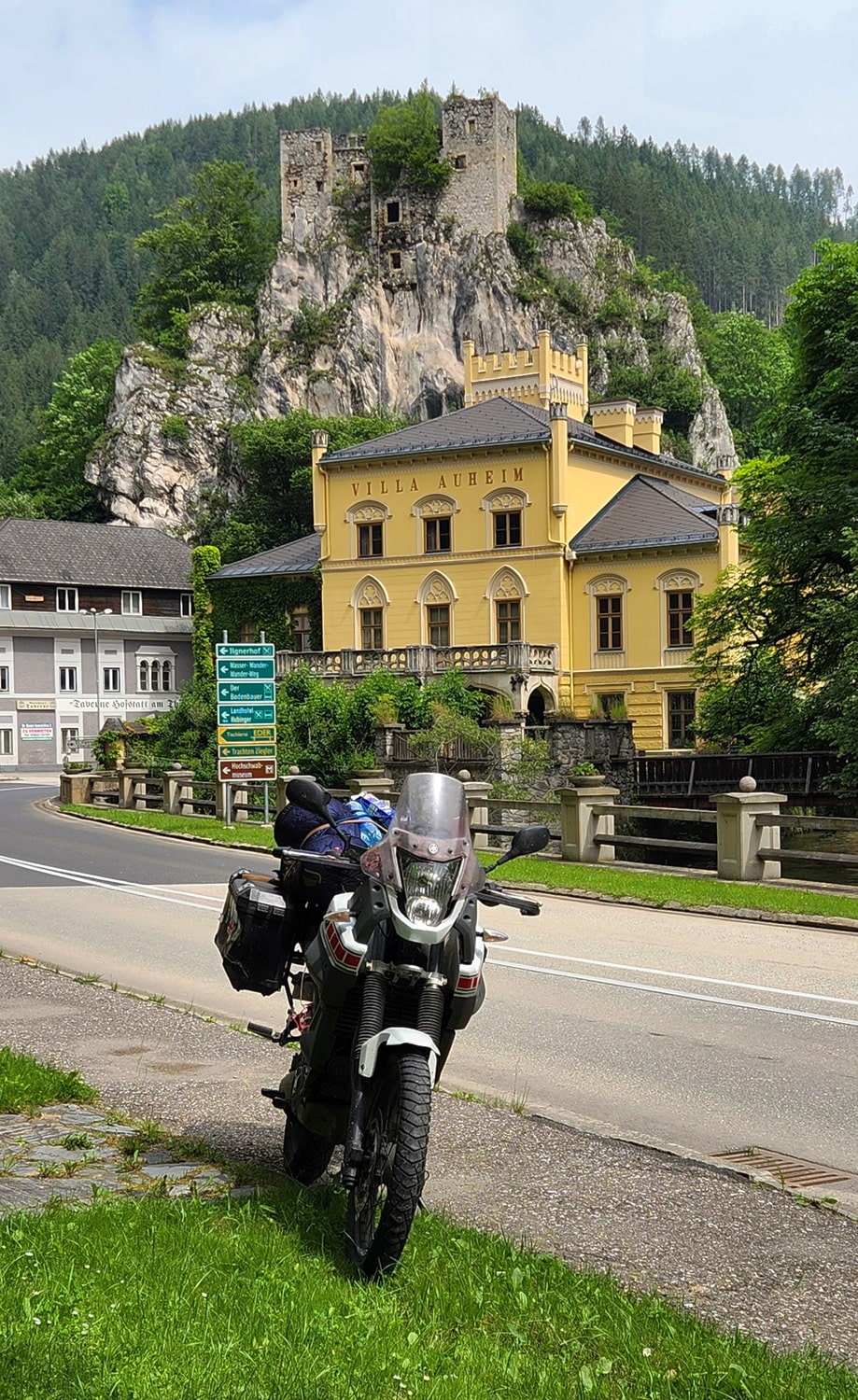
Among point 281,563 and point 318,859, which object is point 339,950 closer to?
point 318,859

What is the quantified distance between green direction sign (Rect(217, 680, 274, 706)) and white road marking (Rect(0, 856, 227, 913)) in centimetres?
814

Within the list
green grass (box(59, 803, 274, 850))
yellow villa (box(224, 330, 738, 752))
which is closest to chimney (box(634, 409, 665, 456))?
yellow villa (box(224, 330, 738, 752))

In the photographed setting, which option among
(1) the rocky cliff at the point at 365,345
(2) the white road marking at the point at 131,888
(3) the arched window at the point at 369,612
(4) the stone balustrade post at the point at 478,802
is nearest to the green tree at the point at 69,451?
(1) the rocky cliff at the point at 365,345

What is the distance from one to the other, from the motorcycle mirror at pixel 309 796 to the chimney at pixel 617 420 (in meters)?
65.9

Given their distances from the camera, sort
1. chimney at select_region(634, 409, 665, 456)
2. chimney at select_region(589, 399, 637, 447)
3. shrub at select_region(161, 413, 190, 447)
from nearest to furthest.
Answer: chimney at select_region(589, 399, 637, 447) → chimney at select_region(634, 409, 665, 456) → shrub at select_region(161, 413, 190, 447)

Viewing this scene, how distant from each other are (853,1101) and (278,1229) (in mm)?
4107

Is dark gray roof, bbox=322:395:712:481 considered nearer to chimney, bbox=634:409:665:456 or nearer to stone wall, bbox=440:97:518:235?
chimney, bbox=634:409:665:456

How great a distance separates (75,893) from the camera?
2009cm

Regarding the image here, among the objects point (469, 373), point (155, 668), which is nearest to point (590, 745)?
point (469, 373)

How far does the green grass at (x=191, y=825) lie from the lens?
29109mm

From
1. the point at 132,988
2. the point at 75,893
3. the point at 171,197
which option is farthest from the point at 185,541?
the point at 171,197

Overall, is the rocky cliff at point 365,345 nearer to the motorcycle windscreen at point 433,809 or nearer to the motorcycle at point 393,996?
the motorcycle at point 393,996

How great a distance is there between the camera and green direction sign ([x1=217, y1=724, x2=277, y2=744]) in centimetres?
3231

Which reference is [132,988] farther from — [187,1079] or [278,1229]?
[278,1229]
